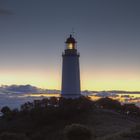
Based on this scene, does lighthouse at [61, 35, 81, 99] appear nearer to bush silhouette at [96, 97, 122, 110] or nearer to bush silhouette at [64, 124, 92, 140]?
bush silhouette at [96, 97, 122, 110]

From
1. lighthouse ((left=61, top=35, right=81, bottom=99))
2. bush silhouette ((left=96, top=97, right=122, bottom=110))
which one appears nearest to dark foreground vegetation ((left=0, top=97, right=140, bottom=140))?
lighthouse ((left=61, top=35, right=81, bottom=99))

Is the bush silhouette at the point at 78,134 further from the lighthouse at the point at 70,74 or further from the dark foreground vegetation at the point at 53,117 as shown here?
the lighthouse at the point at 70,74

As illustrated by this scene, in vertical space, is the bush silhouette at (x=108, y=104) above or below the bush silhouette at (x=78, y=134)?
above

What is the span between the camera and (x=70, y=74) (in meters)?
56.9

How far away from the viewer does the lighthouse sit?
5691 centimetres

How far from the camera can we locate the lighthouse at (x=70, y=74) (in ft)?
187

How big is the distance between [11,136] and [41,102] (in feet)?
82.4

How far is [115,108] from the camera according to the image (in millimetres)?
60781

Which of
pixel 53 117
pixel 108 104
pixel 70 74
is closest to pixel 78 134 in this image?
pixel 53 117

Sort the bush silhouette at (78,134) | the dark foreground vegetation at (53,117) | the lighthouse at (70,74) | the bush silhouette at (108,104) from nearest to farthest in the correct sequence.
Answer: the bush silhouette at (78,134) < the dark foreground vegetation at (53,117) < the lighthouse at (70,74) < the bush silhouette at (108,104)

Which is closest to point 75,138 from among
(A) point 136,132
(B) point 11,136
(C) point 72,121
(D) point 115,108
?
(A) point 136,132

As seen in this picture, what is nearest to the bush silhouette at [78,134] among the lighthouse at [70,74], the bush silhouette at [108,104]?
the lighthouse at [70,74]

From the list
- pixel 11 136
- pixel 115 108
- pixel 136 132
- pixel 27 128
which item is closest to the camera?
pixel 136 132

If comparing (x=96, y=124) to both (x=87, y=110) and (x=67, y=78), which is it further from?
(x=67, y=78)
